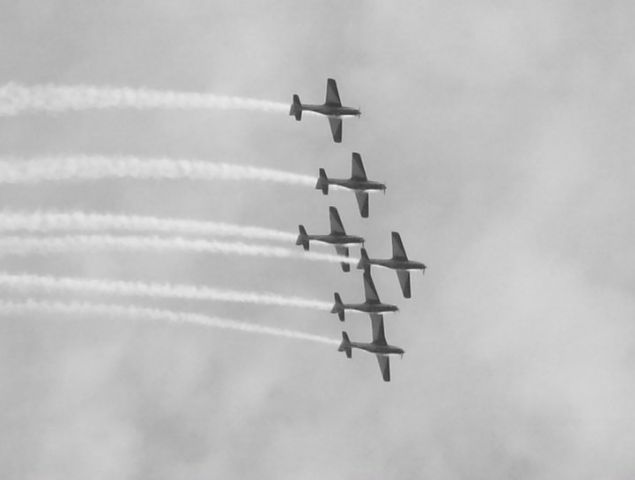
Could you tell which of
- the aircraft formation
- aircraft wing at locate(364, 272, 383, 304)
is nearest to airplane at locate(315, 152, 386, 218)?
the aircraft formation

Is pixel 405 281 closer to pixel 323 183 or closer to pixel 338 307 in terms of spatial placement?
pixel 338 307

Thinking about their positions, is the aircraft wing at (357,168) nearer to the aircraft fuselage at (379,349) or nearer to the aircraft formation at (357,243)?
the aircraft formation at (357,243)

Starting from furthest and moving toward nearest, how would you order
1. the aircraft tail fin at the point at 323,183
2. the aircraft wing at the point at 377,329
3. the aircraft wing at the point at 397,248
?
the aircraft wing at the point at 377,329 → the aircraft wing at the point at 397,248 → the aircraft tail fin at the point at 323,183

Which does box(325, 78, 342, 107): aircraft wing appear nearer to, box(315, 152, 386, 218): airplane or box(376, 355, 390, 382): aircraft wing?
box(315, 152, 386, 218): airplane

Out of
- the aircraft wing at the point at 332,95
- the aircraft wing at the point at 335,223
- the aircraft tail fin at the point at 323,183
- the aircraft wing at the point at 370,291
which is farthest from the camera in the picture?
the aircraft wing at the point at 370,291

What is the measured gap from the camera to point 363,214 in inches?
4985

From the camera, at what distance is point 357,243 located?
12838cm

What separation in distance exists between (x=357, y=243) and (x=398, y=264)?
3.41 meters

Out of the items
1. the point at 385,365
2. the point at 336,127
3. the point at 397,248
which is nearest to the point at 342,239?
the point at 397,248

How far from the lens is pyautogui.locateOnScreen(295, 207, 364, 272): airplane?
12631 cm

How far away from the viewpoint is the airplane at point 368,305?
12838 cm

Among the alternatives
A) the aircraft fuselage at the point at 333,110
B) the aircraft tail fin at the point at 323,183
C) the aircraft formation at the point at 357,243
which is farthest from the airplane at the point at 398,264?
the aircraft fuselage at the point at 333,110

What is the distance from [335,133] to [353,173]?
4.58m

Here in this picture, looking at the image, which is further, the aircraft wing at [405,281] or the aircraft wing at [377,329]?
the aircraft wing at [377,329]
